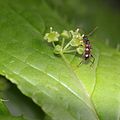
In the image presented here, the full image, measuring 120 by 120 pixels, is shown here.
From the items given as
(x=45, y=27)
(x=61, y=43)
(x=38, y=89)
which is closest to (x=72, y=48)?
(x=61, y=43)

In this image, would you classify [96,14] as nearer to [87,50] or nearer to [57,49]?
[87,50]

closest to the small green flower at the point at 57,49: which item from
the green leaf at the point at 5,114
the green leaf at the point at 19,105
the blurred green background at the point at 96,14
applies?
the green leaf at the point at 19,105

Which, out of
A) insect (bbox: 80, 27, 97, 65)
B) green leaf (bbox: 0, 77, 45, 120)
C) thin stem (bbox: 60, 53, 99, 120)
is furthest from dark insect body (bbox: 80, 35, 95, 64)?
green leaf (bbox: 0, 77, 45, 120)

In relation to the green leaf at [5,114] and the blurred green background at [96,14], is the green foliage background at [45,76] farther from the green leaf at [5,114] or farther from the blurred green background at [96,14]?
the blurred green background at [96,14]

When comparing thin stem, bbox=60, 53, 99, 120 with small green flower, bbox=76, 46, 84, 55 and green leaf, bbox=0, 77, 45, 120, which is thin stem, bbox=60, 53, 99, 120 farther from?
green leaf, bbox=0, 77, 45, 120

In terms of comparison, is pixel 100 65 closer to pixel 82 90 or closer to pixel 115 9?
pixel 82 90

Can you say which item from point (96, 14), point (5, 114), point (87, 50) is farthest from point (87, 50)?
point (96, 14)
